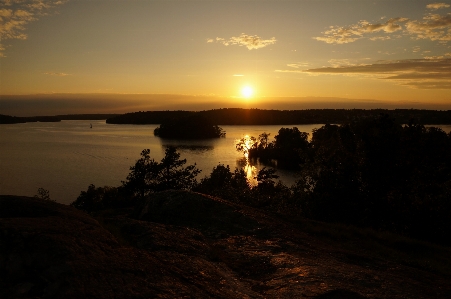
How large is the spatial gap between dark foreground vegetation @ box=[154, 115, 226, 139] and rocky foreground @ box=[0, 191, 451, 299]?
136158mm

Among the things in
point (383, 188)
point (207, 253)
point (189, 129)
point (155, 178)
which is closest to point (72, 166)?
point (155, 178)

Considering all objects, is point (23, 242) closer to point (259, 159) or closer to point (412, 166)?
point (412, 166)

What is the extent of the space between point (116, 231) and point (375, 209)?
16041 millimetres

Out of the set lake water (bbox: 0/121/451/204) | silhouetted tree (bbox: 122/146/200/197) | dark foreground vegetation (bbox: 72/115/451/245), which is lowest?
lake water (bbox: 0/121/451/204)


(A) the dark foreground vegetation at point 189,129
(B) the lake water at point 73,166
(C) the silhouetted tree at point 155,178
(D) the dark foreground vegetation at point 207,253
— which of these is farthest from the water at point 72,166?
(D) the dark foreground vegetation at point 207,253

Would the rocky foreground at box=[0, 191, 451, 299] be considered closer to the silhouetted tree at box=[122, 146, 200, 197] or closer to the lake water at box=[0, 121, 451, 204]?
the silhouetted tree at box=[122, 146, 200, 197]

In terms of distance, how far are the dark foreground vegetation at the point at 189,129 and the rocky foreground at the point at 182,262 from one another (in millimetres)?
136158

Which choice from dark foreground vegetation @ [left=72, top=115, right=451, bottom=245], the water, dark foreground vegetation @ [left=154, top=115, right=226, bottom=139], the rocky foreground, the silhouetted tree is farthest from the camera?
dark foreground vegetation @ [left=154, top=115, right=226, bottom=139]

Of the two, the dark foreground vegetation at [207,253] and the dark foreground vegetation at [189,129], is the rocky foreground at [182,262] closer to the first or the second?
the dark foreground vegetation at [207,253]

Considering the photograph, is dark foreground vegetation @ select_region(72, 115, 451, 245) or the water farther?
the water

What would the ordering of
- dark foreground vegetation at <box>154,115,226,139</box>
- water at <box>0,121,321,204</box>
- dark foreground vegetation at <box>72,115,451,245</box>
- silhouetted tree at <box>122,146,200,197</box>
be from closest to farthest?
dark foreground vegetation at <box>72,115,451,245</box>
silhouetted tree at <box>122,146,200,197</box>
water at <box>0,121,321,204</box>
dark foreground vegetation at <box>154,115,226,139</box>

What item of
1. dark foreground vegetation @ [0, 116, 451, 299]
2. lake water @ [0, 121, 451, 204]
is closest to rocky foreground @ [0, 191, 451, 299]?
dark foreground vegetation @ [0, 116, 451, 299]

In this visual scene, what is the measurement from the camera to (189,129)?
147000 mm

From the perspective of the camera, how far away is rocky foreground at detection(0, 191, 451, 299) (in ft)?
15.5
